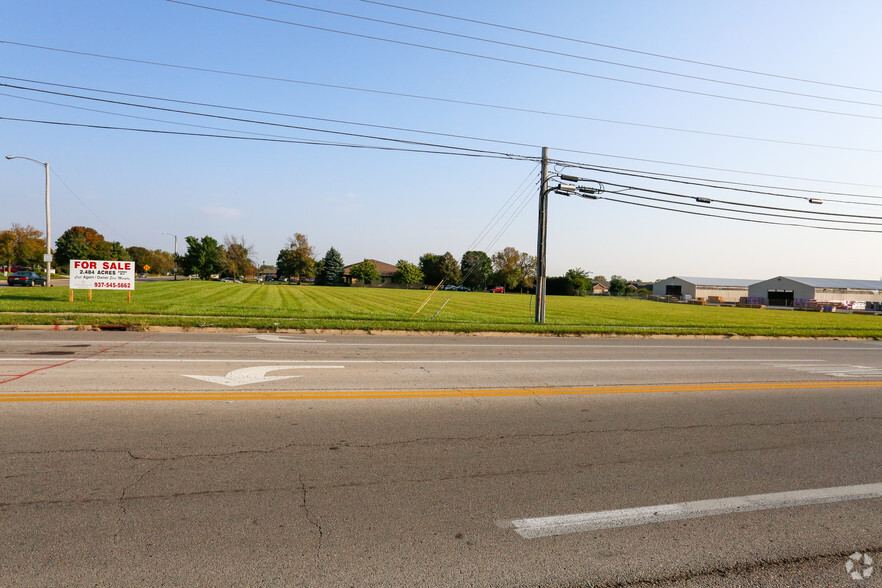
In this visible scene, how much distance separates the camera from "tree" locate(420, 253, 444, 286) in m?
130

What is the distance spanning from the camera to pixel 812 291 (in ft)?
244

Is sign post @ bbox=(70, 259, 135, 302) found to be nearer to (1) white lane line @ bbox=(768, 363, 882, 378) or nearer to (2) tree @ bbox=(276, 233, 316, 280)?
(1) white lane line @ bbox=(768, 363, 882, 378)

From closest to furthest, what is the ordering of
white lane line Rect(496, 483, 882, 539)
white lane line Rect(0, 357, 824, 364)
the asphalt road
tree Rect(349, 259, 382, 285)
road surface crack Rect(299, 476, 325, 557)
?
the asphalt road < road surface crack Rect(299, 476, 325, 557) < white lane line Rect(496, 483, 882, 539) < white lane line Rect(0, 357, 824, 364) < tree Rect(349, 259, 382, 285)

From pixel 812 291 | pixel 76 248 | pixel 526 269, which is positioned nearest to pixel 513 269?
pixel 526 269

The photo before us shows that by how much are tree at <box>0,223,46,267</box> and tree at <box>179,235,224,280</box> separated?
2188cm

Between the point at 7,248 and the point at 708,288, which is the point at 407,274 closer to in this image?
the point at 708,288

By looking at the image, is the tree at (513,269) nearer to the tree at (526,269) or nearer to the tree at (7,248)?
the tree at (526,269)

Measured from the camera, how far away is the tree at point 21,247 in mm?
80750

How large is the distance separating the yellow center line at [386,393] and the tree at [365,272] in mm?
115700

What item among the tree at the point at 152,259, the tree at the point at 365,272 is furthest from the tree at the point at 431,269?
the tree at the point at 152,259

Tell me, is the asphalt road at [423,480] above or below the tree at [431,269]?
below

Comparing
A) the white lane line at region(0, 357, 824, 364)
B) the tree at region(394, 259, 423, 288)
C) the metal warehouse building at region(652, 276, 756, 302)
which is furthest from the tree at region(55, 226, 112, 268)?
the metal warehouse building at region(652, 276, 756, 302)

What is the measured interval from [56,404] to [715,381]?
34.0ft

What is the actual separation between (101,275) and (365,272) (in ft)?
331
